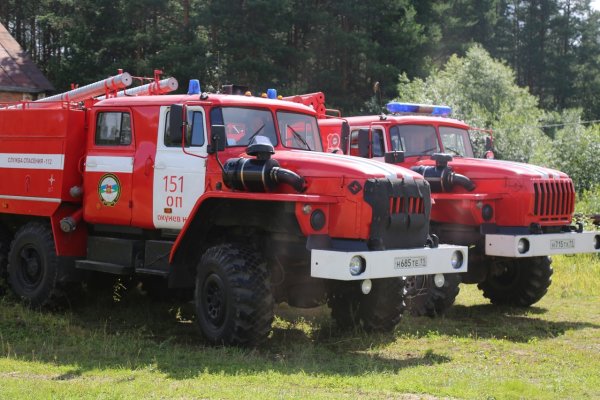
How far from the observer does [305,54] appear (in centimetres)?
3391

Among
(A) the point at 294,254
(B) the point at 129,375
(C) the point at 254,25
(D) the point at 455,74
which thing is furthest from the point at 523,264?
(D) the point at 455,74

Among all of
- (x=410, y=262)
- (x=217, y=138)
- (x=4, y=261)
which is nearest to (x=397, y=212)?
(x=410, y=262)

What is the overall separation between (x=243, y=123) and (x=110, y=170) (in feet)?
5.84

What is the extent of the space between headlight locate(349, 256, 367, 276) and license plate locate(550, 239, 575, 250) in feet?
12.3

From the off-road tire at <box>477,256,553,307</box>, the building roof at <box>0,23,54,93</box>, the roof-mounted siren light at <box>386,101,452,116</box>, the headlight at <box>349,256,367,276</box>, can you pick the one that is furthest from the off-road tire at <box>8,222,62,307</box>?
the building roof at <box>0,23,54,93</box>

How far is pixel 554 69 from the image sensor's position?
5791 centimetres

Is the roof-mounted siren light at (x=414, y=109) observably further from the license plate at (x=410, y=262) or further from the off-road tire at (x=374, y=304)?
the license plate at (x=410, y=262)

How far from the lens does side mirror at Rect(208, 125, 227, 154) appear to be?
8.69 metres

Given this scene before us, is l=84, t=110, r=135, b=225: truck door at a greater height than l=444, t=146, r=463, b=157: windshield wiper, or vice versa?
l=444, t=146, r=463, b=157: windshield wiper

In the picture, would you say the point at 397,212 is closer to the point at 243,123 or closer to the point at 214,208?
the point at 214,208

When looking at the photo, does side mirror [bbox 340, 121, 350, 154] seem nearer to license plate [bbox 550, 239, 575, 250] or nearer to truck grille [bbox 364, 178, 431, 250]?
truck grille [bbox 364, 178, 431, 250]

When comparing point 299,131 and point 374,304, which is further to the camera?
point 299,131

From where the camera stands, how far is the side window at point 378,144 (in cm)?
1177

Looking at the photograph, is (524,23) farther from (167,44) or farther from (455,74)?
(167,44)
